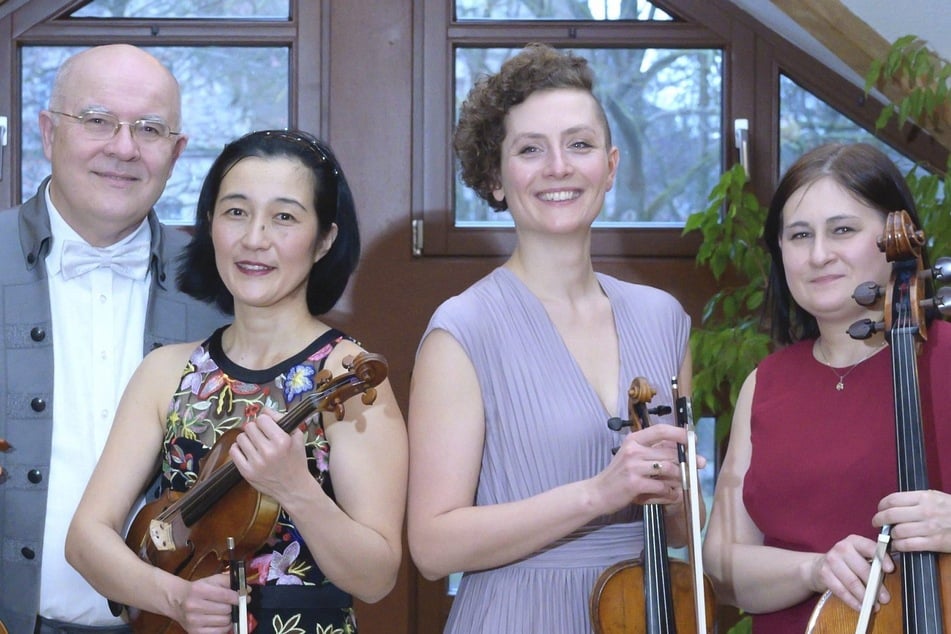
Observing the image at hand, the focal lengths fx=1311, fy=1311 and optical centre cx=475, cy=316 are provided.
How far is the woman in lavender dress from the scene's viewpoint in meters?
1.97

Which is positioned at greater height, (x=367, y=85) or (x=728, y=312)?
(x=367, y=85)

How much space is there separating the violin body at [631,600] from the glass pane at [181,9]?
2.18 m

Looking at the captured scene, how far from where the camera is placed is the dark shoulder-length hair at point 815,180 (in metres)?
1.99

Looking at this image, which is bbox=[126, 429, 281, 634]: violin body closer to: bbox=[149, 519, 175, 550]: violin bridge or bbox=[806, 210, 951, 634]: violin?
bbox=[149, 519, 175, 550]: violin bridge

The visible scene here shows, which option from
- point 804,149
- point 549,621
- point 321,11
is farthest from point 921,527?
point 321,11

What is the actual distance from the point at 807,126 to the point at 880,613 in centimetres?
211

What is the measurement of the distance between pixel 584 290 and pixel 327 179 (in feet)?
1.53

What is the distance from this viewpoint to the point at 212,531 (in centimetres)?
184

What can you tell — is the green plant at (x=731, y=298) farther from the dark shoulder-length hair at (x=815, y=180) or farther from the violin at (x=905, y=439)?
the violin at (x=905, y=439)

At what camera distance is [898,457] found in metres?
1.72

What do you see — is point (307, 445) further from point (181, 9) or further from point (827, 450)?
point (181, 9)

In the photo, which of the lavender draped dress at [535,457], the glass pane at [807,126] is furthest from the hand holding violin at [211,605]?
the glass pane at [807,126]

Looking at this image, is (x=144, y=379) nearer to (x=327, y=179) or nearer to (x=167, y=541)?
(x=167, y=541)

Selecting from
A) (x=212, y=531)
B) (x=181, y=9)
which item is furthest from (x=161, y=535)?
(x=181, y=9)
